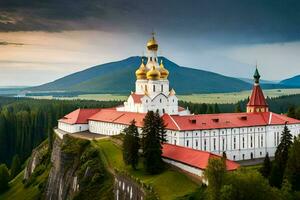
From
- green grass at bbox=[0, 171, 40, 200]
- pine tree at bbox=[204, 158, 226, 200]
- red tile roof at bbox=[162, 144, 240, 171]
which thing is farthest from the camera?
green grass at bbox=[0, 171, 40, 200]

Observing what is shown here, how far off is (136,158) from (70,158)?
1965 cm

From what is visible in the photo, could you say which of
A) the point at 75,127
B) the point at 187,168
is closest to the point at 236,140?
the point at 187,168

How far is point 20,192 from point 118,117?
83.1ft

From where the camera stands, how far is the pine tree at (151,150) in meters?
67.8

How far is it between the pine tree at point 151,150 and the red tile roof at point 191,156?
2.33 metres

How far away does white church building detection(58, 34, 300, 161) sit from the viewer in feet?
274

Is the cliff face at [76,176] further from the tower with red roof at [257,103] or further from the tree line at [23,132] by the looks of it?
the tower with red roof at [257,103]

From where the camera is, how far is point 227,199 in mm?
48031

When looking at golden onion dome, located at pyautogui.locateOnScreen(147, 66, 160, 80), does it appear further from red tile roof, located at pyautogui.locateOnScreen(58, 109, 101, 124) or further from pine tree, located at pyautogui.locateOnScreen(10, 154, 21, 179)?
pine tree, located at pyautogui.locateOnScreen(10, 154, 21, 179)

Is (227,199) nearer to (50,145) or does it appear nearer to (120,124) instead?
(120,124)

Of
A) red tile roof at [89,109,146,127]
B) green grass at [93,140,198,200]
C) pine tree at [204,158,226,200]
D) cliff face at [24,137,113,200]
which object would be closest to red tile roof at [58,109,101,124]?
red tile roof at [89,109,146,127]

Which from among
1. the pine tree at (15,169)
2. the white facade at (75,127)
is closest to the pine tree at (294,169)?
the white facade at (75,127)

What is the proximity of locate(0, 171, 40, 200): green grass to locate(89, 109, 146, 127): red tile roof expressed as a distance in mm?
20109

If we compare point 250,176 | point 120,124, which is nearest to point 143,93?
point 120,124
